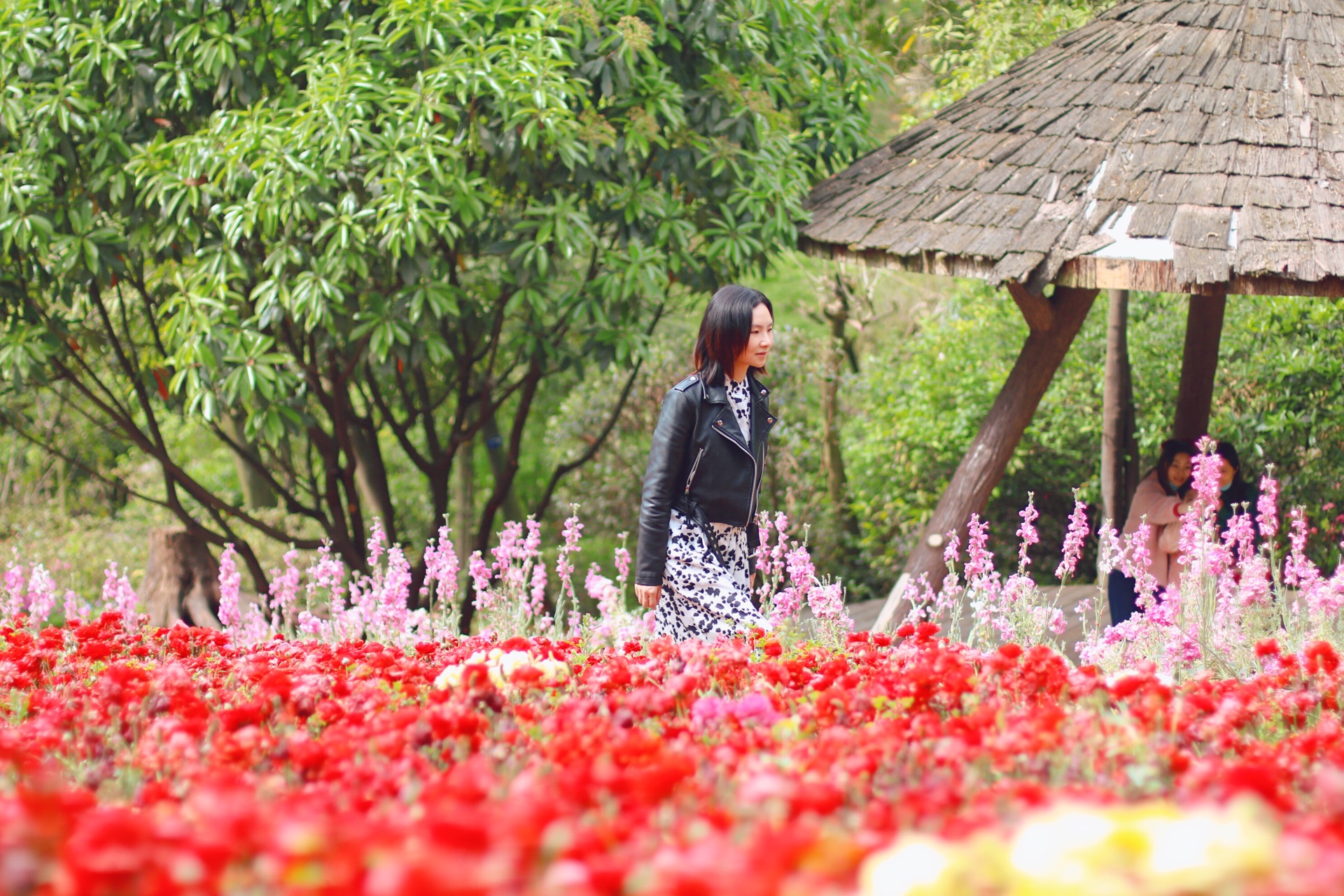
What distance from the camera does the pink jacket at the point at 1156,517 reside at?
5.95m

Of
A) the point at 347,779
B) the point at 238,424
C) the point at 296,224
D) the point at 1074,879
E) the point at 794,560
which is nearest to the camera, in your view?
the point at 1074,879

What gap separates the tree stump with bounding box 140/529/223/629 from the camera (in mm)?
7020

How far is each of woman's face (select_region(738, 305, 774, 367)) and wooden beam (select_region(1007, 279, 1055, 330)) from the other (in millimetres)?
1683

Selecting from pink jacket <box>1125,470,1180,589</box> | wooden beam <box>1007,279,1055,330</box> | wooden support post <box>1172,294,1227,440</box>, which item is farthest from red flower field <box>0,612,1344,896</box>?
wooden support post <box>1172,294,1227,440</box>

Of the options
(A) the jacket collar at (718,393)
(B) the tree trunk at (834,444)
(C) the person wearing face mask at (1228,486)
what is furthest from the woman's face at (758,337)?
(B) the tree trunk at (834,444)

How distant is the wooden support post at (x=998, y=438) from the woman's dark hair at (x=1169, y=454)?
84 cm

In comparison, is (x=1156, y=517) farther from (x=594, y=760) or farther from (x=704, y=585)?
(x=594, y=760)

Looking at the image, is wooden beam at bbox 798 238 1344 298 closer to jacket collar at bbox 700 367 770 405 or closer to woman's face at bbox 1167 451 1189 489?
woman's face at bbox 1167 451 1189 489

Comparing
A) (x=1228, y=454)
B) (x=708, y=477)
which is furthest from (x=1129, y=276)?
(x=708, y=477)

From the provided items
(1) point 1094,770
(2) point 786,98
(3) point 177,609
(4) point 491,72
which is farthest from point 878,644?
(3) point 177,609

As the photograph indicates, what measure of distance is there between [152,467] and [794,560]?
10.2 m

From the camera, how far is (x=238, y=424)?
1132cm

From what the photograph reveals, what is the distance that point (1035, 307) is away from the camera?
5.40m

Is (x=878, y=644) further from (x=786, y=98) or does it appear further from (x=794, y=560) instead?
(x=786, y=98)
